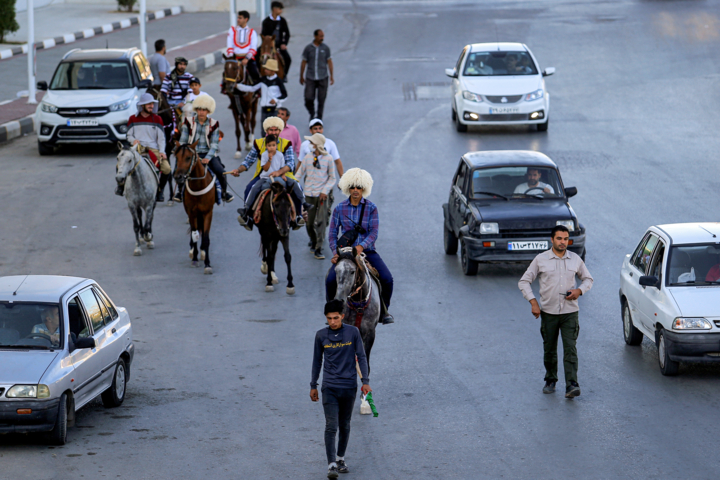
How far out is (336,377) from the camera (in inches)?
360

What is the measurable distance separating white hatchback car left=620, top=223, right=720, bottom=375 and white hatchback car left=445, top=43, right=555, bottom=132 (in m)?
13.3

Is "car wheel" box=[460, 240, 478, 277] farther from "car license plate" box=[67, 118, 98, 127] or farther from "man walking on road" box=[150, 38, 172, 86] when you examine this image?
"man walking on road" box=[150, 38, 172, 86]

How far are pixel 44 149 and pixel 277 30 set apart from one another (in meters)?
7.12

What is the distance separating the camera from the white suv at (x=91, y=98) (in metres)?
24.6

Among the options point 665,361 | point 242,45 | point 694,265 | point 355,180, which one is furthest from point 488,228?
point 242,45

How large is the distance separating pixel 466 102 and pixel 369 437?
57.6ft

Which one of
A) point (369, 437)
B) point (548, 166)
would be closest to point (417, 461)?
point (369, 437)

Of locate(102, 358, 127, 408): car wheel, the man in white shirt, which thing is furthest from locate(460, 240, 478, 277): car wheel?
locate(102, 358, 127, 408): car wheel

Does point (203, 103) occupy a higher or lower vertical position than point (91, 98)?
higher

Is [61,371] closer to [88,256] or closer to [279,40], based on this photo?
[88,256]

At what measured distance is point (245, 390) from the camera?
39.1ft

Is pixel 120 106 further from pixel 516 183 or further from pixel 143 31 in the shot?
pixel 516 183

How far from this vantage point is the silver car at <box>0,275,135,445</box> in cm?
968

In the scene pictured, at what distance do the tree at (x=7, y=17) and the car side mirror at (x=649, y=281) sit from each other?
105 feet
